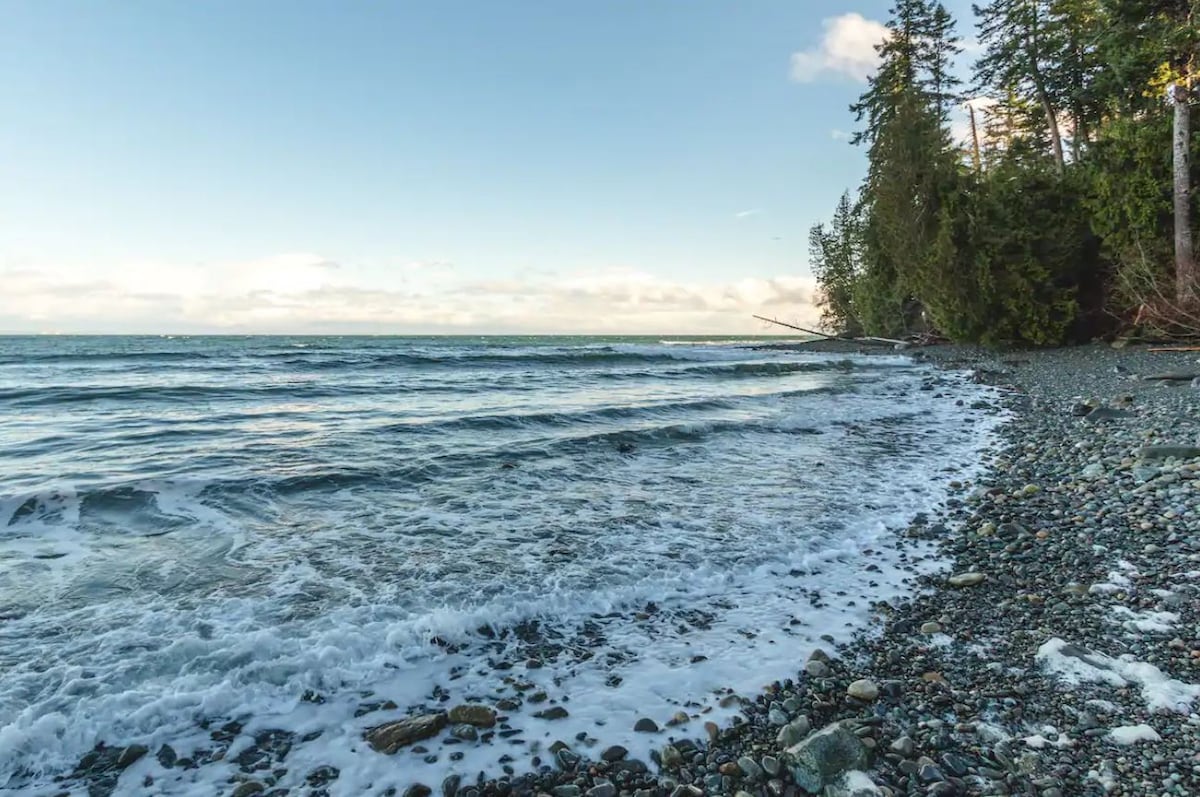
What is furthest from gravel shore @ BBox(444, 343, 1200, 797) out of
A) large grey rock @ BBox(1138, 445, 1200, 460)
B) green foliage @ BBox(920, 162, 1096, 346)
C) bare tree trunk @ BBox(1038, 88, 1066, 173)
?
bare tree trunk @ BBox(1038, 88, 1066, 173)

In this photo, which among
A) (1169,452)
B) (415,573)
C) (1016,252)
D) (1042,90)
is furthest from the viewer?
(1042,90)

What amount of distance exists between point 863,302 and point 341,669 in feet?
152

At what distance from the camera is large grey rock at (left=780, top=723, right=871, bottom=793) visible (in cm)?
286

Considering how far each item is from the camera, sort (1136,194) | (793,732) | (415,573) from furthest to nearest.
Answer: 1. (1136,194)
2. (415,573)
3. (793,732)

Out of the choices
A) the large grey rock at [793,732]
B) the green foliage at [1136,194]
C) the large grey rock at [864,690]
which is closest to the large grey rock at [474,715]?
the large grey rock at [793,732]

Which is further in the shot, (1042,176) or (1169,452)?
(1042,176)

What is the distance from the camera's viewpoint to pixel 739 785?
2.88 m

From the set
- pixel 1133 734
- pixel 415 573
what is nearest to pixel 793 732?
pixel 1133 734

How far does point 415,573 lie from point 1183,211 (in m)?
26.1

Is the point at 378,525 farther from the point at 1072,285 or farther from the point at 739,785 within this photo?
the point at 1072,285

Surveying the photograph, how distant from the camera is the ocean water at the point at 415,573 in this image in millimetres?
3480

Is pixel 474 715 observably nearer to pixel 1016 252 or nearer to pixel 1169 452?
pixel 1169 452

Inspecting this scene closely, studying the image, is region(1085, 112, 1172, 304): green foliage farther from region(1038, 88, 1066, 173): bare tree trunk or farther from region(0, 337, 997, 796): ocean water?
region(0, 337, 997, 796): ocean water

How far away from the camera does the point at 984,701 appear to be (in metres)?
3.39
